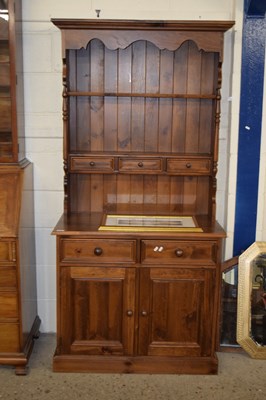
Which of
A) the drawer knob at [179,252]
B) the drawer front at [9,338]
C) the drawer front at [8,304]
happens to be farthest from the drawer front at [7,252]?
the drawer knob at [179,252]

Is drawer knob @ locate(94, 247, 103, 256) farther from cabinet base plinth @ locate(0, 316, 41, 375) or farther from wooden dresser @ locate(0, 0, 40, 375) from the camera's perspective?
cabinet base plinth @ locate(0, 316, 41, 375)

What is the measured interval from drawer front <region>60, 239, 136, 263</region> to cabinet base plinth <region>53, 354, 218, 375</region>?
598mm

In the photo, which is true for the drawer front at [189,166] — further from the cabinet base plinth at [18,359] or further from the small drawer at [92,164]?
the cabinet base plinth at [18,359]

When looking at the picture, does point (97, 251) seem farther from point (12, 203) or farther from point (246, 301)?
point (246, 301)

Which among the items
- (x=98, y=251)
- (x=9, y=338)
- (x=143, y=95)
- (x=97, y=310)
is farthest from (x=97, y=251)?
(x=143, y=95)

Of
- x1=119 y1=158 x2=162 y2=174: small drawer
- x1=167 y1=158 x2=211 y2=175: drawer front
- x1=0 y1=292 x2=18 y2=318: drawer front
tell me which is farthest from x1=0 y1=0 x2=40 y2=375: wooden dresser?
x1=167 y1=158 x2=211 y2=175: drawer front

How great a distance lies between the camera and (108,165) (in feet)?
9.41

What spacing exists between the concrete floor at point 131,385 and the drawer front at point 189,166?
120 centimetres

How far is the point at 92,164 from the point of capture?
286 cm

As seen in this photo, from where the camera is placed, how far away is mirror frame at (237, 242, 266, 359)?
2.97 metres

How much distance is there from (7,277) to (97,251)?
20.7 inches

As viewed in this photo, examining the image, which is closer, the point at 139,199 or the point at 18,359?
the point at 18,359

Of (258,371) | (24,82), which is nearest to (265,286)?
(258,371)

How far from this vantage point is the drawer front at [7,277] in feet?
8.72
